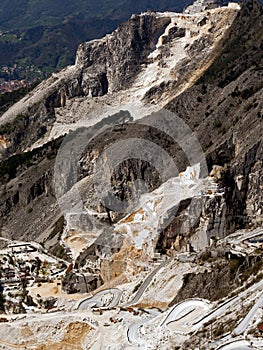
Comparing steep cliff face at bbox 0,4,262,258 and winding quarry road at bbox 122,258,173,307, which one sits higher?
steep cliff face at bbox 0,4,262,258

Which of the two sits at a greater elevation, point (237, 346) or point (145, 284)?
point (145, 284)

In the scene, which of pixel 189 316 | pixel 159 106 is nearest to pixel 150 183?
pixel 159 106

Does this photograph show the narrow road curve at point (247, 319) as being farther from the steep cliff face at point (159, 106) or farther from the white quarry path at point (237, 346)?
the steep cliff face at point (159, 106)

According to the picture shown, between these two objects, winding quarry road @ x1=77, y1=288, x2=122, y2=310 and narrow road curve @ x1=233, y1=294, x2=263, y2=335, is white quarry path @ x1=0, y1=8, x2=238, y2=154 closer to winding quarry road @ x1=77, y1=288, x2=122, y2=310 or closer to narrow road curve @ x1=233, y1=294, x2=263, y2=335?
winding quarry road @ x1=77, y1=288, x2=122, y2=310

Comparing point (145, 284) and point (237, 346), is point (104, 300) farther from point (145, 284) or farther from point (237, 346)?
point (237, 346)

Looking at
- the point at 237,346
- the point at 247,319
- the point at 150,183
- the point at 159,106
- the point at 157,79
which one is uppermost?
the point at 157,79

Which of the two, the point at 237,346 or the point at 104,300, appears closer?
the point at 237,346

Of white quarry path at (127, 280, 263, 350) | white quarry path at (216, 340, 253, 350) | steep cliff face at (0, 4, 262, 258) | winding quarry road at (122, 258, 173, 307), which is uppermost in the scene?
steep cliff face at (0, 4, 262, 258)

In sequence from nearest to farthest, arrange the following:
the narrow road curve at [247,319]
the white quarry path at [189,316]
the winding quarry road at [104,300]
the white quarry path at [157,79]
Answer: the narrow road curve at [247,319] < the white quarry path at [189,316] < the winding quarry road at [104,300] < the white quarry path at [157,79]

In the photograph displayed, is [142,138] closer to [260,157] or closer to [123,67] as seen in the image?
[260,157]

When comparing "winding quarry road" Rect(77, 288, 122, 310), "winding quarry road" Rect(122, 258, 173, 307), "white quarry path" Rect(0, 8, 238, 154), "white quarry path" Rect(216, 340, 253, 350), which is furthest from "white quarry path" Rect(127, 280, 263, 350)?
"white quarry path" Rect(0, 8, 238, 154)

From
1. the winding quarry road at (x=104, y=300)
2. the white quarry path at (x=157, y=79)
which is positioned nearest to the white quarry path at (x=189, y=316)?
the winding quarry road at (x=104, y=300)
